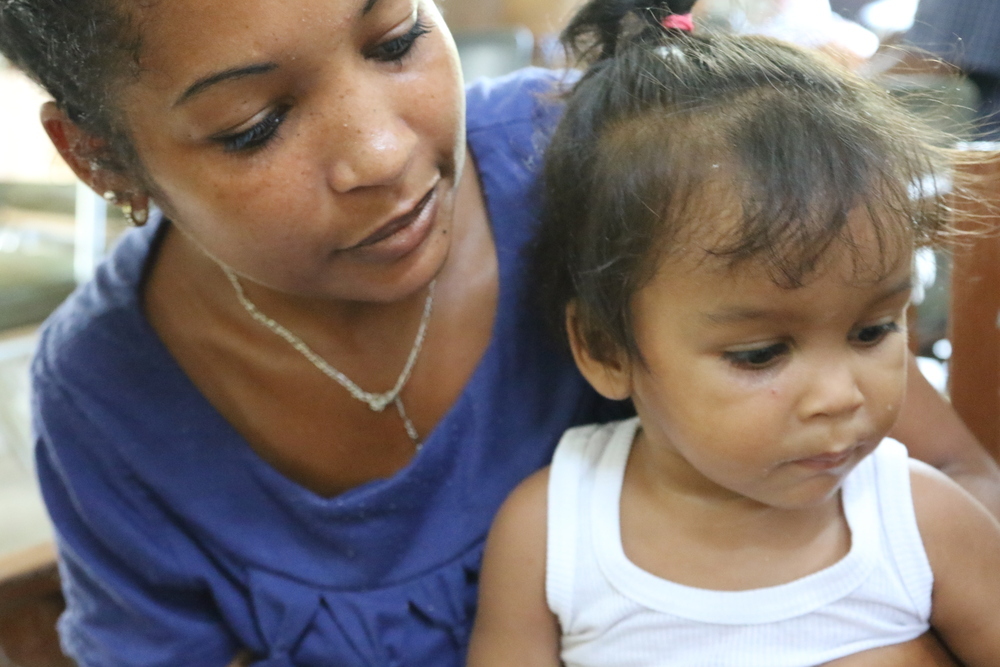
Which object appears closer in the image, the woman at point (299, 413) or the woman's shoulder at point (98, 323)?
the woman at point (299, 413)

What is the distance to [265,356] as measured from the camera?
1123mm

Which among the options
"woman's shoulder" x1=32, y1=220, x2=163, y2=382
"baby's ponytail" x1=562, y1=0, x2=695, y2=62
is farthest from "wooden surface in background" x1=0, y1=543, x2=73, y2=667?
"baby's ponytail" x1=562, y1=0, x2=695, y2=62

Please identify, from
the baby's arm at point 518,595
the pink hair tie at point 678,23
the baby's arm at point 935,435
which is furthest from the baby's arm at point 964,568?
the pink hair tie at point 678,23

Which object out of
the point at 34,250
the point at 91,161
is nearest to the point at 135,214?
the point at 91,161

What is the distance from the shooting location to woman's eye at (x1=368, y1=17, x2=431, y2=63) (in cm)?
84

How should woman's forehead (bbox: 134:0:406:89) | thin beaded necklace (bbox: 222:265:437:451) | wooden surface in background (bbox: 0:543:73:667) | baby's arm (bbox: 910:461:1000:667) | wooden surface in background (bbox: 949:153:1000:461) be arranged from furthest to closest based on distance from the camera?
wooden surface in background (bbox: 0:543:73:667)
thin beaded necklace (bbox: 222:265:437:451)
wooden surface in background (bbox: 949:153:1000:461)
baby's arm (bbox: 910:461:1000:667)
woman's forehead (bbox: 134:0:406:89)

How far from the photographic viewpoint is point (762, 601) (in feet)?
2.91

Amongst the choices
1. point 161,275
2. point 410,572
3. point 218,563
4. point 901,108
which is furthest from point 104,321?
point 901,108

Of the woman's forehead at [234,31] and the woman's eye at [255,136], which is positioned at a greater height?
the woman's forehead at [234,31]

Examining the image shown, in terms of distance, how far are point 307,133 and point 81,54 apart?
0.22 metres

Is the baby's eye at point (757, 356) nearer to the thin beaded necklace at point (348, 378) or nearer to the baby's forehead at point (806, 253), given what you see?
the baby's forehead at point (806, 253)

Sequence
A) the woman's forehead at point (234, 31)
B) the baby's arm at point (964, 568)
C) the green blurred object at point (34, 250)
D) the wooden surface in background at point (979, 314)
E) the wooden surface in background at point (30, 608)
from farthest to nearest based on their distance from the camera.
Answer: the green blurred object at point (34, 250), the wooden surface in background at point (30, 608), the wooden surface in background at point (979, 314), the baby's arm at point (964, 568), the woman's forehead at point (234, 31)

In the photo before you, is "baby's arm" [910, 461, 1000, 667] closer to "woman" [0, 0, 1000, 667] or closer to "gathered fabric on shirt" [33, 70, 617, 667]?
"woman" [0, 0, 1000, 667]

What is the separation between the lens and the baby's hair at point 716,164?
0.78 metres
